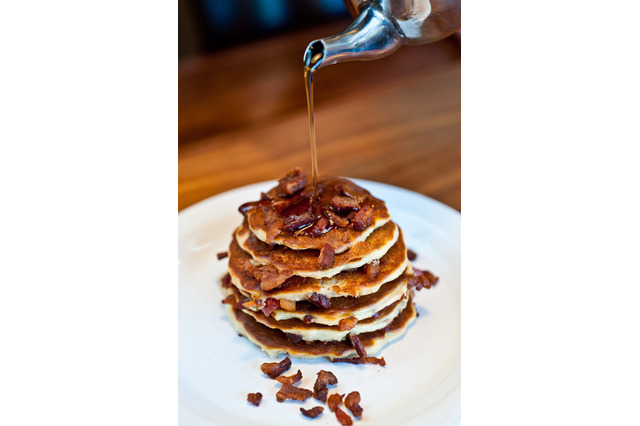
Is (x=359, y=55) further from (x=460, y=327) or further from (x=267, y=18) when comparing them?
(x=267, y=18)

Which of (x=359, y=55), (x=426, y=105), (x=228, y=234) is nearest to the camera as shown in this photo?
(x=359, y=55)

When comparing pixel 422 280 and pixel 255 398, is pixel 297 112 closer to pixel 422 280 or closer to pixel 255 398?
pixel 422 280

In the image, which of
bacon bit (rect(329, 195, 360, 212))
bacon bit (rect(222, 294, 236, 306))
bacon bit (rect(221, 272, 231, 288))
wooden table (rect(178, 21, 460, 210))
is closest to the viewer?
bacon bit (rect(329, 195, 360, 212))

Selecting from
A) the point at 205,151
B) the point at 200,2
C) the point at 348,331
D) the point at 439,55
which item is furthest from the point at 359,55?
the point at 200,2

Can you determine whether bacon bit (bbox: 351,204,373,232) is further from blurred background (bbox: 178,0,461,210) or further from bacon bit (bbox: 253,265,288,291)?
blurred background (bbox: 178,0,461,210)

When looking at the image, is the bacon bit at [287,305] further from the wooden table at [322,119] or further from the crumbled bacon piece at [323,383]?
the wooden table at [322,119]

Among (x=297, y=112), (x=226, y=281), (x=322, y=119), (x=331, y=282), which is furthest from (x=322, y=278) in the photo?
(x=297, y=112)

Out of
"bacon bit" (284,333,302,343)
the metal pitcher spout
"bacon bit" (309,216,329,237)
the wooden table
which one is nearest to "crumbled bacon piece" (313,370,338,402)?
"bacon bit" (284,333,302,343)
